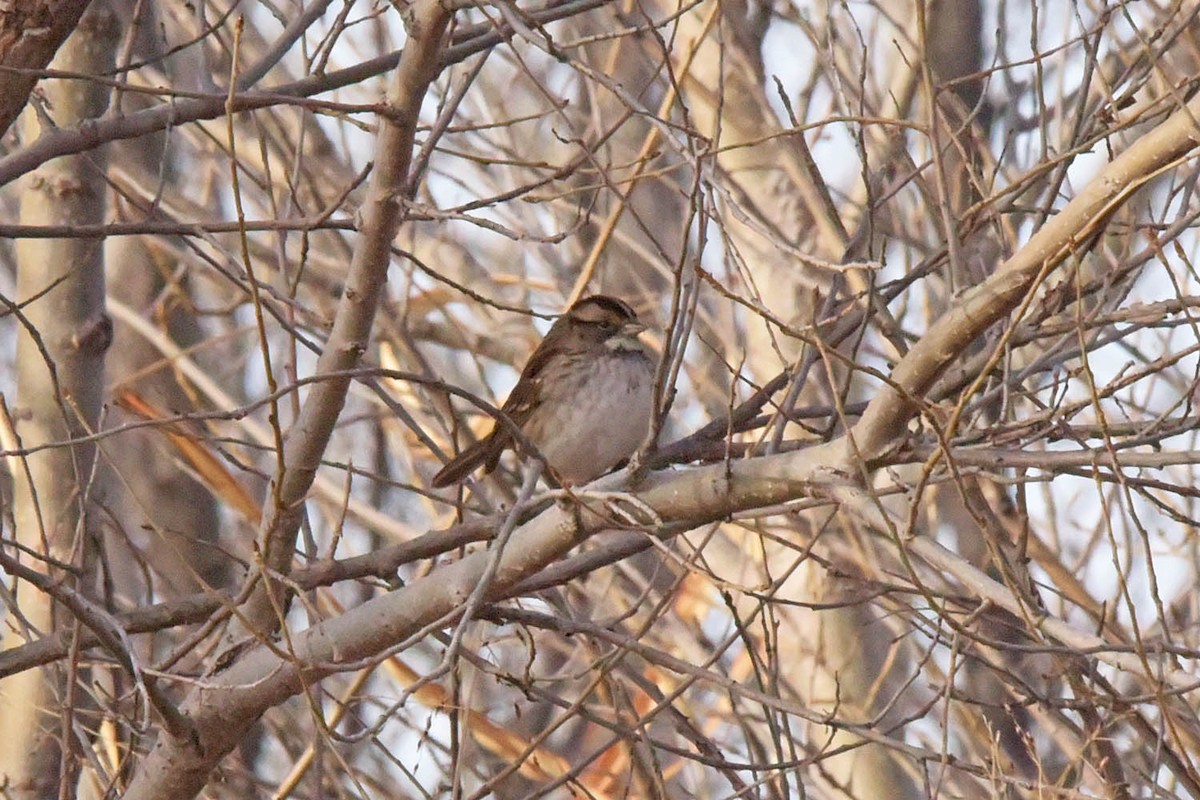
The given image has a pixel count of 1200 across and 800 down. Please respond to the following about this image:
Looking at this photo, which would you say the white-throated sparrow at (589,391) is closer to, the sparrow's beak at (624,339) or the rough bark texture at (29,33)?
the sparrow's beak at (624,339)

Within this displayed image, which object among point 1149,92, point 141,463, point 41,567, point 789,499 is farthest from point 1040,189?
point 141,463

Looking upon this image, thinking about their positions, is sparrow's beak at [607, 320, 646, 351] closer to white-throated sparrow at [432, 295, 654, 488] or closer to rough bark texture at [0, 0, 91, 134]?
white-throated sparrow at [432, 295, 654, 488]

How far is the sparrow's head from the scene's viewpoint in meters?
6.62

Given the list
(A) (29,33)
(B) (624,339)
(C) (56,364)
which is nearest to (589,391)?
(B) (624,339)

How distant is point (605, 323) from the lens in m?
6.68

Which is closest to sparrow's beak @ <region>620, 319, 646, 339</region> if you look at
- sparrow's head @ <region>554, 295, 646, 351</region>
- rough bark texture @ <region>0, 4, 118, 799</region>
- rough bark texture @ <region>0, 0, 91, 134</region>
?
sparrow's head @ <region>554, 295, 646, 351</region>

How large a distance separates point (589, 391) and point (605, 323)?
1.01ft

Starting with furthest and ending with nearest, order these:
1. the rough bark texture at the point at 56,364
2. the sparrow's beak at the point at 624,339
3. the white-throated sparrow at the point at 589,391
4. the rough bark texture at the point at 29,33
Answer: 1. the sparrow's beak at the point at 624,339
2. the white-throated sparrow at the point at 589,391
3. the rough bark texture at the point at 56,364
4. the rough bark texture at the point at 29,33

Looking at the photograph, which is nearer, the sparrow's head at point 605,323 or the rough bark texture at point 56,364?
the rough bark texture at point 56,364

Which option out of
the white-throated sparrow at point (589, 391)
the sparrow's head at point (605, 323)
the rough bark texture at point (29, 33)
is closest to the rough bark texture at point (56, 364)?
the rough bark texture at point (29, 33)

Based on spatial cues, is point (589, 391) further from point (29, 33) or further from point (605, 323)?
point (29, 33)

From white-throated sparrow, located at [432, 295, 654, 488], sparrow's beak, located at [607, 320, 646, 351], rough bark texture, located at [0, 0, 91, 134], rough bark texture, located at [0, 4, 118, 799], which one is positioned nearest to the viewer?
rough bark texture, located at [0, 0, 91, 134]

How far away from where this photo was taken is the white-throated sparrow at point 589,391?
6.47 m

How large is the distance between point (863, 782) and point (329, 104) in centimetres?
455
